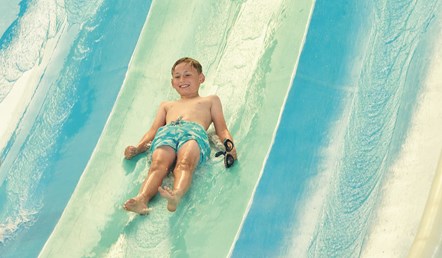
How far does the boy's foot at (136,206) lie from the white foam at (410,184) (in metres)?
0.94

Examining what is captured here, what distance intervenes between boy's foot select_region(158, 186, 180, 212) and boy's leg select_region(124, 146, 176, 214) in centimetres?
14

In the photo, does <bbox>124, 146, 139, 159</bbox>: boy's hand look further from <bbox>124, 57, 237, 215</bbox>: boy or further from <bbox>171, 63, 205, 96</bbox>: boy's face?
<bbox>171, 63, 205, 96</bbox>: boy's face

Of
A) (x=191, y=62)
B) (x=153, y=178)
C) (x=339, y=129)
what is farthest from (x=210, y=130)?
(x=339, y=129)

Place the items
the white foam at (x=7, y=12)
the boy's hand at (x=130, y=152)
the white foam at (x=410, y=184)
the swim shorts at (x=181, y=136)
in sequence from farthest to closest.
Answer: the white foam at (x=7, y=12) < the boy's hand at (x=130, y=152) < the swim shorts at (x=181, y=136) < the white foam at (x=410, y=184)

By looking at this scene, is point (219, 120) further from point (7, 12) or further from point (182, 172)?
A: point (7, 12)

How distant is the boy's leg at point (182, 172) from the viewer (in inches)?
125

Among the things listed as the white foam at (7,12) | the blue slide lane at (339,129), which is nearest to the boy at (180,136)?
the blue slide lane at (339,129)

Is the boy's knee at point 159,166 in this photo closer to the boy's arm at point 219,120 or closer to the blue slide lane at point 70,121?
the boy's arm at point 219,120

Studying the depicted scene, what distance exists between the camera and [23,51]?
4391mm

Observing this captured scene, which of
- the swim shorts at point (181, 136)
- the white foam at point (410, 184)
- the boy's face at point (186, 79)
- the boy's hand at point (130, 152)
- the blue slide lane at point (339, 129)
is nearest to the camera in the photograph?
the white foam at point (410, 184)

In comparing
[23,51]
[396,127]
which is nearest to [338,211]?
[396,127]

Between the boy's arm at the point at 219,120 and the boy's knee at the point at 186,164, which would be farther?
the boy's arm at the point at 219,120

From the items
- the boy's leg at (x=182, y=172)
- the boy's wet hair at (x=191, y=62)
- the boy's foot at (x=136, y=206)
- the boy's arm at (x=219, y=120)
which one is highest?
the boy's wet hair at (x=191, y=62)

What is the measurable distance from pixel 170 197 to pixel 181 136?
0.41m
